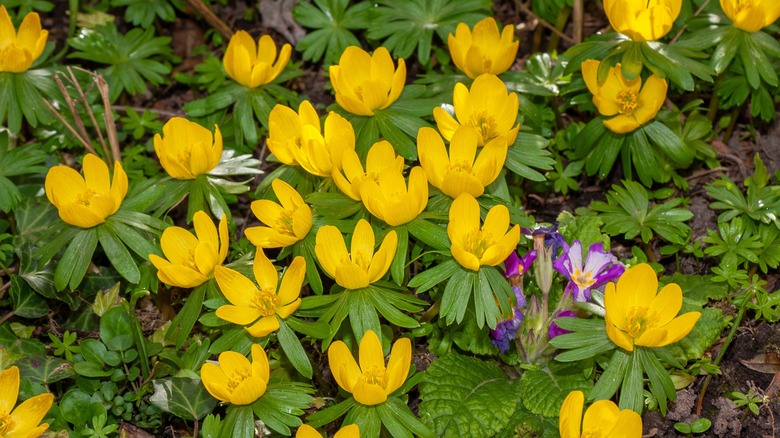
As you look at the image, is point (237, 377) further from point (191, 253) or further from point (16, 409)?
point (16, 409)

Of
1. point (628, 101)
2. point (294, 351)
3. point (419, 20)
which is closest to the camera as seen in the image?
point (294, 351)

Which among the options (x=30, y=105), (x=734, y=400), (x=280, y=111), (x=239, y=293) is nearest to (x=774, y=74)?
(x=734, y=400)

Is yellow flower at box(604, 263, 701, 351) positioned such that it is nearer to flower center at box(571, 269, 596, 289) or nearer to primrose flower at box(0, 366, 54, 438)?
flower center at box(571, 269, 596, 289)

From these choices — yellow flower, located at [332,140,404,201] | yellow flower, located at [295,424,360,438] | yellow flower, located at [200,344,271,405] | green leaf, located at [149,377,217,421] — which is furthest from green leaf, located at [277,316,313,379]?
yellow flower, located at [332,140,404,201]

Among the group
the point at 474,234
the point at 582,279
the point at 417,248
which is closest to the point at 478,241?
the point at 474,234

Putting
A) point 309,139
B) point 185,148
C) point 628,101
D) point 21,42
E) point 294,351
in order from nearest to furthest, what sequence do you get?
1. point 294,351
2. point 309,139
3. point 185,148
4. point 628,101
5. point 21,42

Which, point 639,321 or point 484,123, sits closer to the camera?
point 639,321
